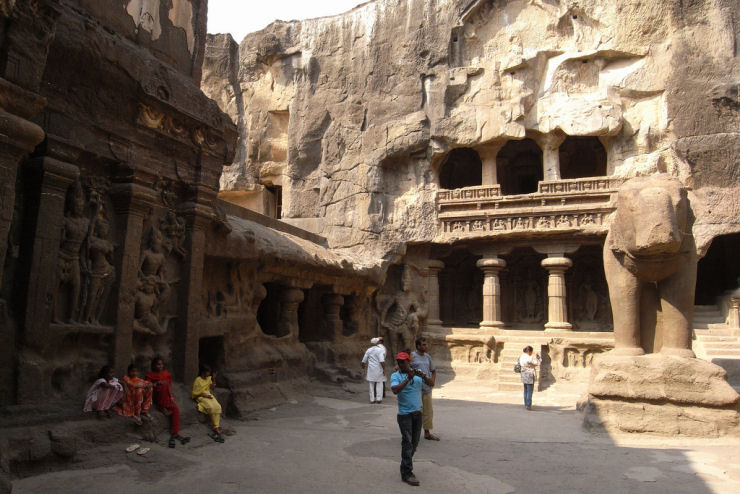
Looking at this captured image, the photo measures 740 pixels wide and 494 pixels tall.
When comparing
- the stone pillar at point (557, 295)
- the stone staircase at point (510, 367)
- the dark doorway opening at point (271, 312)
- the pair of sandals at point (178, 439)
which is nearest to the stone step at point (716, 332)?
the stone pillar at point (557, 295)

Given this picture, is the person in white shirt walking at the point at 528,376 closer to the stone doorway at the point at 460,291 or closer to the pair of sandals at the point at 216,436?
the pair of sandals at the point at 216,436

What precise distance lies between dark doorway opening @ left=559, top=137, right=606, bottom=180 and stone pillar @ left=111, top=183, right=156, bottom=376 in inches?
620

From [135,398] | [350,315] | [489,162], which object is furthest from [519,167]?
[135,398]

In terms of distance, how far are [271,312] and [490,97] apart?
956cm

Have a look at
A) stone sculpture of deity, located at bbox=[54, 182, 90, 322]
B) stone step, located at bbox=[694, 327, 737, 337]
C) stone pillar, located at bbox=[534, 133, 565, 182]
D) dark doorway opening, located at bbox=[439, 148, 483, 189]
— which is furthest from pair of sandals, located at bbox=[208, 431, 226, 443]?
dark doorway opening, located at bbox=[439, 148, 483, 189]

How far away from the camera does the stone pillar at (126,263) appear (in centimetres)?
555

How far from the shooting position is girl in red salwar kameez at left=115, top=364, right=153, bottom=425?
5.14 metres

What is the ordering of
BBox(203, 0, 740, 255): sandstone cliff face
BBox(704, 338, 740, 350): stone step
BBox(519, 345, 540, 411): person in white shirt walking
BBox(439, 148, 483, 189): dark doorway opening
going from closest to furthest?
BBox(519, 345, 540, 411): person in white shirt walking
BBox(704, 338, 740, 350): stone step
BBox(203, 0, 740, 255): sandstone cliff face
BBox(439, 148, 483, 189): dark doorway opening

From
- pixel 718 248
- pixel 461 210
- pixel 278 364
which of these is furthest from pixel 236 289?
pixel 718 248

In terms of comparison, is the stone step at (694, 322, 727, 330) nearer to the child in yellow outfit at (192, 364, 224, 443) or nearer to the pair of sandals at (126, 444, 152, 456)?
the child in yellow outfit at (192, 364, 224, 443)

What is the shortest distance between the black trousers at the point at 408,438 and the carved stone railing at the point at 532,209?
1110 centimetres

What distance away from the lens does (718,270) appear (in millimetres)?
16922

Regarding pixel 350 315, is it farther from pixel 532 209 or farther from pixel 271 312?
pixel 532 209

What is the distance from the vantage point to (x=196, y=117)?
641 cm
